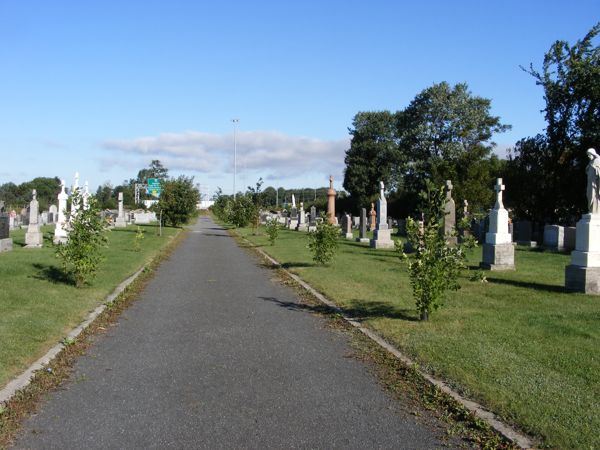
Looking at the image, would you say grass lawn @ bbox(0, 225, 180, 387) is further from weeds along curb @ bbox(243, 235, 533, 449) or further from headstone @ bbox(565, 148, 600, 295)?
headstone @ bbox(565, 148, 600, 295)

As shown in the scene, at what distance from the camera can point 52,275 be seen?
13344 mm

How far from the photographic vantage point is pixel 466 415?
4832 millimetres

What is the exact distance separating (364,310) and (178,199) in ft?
123

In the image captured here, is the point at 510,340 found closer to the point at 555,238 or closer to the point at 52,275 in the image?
the point at 52,275

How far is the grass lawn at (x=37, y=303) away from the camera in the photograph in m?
6.81

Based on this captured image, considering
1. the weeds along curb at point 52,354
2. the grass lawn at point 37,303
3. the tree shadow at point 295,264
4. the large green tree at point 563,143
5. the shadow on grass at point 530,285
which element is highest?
the large green tree at point 563,143

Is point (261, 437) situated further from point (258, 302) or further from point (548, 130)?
point (548, 130)

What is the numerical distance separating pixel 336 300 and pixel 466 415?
6361 millimetres

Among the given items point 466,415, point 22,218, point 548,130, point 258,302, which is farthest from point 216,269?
point 22,218

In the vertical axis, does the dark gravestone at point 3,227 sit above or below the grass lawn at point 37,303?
above

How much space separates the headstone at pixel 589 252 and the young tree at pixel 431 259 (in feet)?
12.3

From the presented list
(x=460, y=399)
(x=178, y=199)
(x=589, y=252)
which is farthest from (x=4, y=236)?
(x=178, y=199)

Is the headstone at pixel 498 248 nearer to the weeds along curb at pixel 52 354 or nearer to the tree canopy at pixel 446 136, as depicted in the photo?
the weeds along curb at pixel 52 354

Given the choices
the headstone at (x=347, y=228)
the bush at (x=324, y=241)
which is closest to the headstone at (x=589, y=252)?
the bush at (x=324, y=241)
